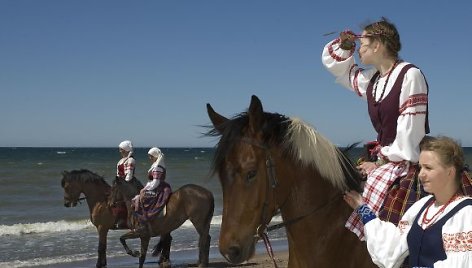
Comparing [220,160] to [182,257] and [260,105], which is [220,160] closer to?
[260,105]

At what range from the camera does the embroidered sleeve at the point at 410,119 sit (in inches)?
119

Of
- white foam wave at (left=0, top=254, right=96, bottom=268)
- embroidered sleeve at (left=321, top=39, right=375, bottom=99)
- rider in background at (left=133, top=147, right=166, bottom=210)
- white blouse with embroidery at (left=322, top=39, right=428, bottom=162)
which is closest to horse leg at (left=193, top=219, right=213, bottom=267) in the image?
rider in background at (left=133, top=147, right=166, bottom=210)

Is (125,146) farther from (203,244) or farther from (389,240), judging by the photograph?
(389,240)

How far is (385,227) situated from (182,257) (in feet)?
32.0

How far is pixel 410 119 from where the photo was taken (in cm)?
304

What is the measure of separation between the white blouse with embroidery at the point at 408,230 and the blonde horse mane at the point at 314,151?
0.64 m

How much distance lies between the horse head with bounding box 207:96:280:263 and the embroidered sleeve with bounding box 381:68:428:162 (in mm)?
648

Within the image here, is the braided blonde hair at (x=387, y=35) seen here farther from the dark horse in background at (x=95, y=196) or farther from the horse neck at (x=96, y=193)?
the horse neck at (x=96, y=193)

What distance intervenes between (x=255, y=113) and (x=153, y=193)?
820 centimetres

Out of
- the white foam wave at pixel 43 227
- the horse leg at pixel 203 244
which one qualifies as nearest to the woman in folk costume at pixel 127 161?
the horse leg at pixel 203 244

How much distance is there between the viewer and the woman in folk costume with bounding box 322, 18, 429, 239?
10.0 feet

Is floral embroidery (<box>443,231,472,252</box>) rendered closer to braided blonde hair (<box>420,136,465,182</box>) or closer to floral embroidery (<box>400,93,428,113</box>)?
braided blonde hair (<box>420,136,465,182</box>)

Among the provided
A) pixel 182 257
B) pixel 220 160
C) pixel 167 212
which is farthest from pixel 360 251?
pixel 182 257

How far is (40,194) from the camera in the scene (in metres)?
27.0
